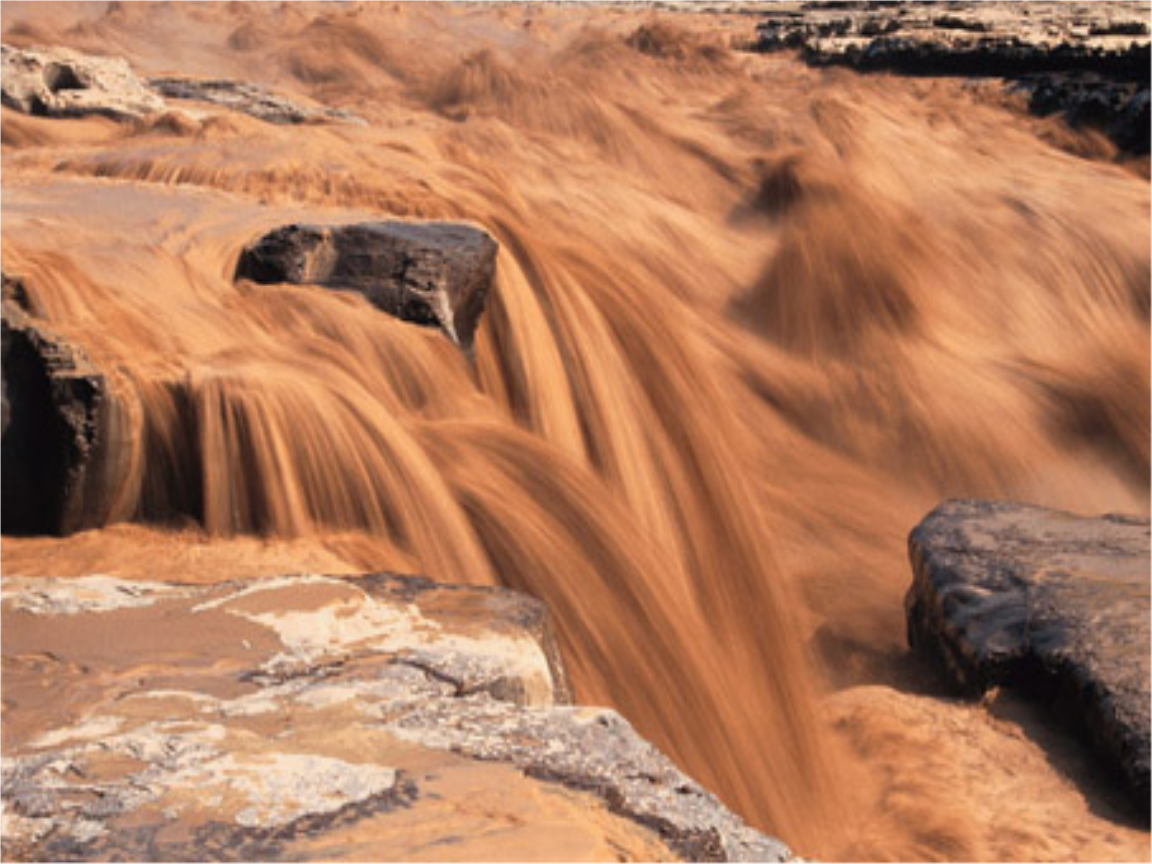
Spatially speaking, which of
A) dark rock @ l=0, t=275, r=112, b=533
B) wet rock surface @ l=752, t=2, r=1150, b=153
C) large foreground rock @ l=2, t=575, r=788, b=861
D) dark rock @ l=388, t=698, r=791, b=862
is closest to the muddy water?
dark rock @ l=0, t=275, r=112, b=533

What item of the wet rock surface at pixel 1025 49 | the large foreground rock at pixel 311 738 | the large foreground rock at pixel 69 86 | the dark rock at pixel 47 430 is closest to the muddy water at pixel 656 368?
the dark rock at pixel 47 430

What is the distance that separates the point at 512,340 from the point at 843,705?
1352 mm

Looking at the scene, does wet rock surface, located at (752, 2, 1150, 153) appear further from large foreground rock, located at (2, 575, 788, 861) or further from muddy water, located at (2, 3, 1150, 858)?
large foreground rock, located at (2, 575, 788, 861)

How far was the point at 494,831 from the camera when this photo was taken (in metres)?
1.43

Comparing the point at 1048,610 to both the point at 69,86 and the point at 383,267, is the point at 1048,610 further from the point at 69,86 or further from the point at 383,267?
the point at 69,86

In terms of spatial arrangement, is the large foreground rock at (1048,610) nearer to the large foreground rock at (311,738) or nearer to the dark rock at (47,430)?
the large foreground rock at (311,738)

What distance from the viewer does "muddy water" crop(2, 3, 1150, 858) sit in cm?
294

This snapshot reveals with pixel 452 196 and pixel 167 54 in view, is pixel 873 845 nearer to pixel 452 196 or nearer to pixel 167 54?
pixel 452 196

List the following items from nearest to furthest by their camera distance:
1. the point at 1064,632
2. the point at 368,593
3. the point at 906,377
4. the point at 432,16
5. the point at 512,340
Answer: the point at 368,593
the point at 1064,632
the point at 512,340
the point at 906,377
the point at 432,16

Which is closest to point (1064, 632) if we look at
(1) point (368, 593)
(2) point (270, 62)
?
(1) point (368, 593)

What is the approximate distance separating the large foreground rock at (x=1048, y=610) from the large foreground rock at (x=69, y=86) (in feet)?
12.1

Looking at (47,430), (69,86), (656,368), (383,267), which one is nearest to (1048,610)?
(656,368)

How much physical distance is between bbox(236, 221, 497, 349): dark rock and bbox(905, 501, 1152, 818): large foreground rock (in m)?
1.58

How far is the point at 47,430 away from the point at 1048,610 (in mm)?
2569
